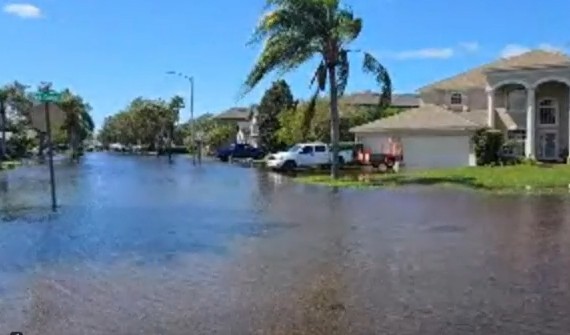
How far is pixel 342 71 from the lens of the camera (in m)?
35.1

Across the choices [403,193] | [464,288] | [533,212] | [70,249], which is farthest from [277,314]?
[403,193]

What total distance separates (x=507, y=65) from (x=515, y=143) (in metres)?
4.81

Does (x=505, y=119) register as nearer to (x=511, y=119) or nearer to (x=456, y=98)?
(x=511, y=119)

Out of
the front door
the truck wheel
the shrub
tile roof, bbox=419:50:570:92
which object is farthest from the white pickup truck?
the front door

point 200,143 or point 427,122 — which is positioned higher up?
point 427,122

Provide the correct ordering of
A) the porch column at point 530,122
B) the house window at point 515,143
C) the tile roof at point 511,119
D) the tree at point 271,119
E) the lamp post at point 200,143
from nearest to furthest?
the house window at point 515,143
the porch column at point 530,122
the tile roof at point 511,119
the lamp post at point 200,143
the tree at point 271,119

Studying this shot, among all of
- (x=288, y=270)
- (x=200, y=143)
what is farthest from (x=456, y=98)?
(x=288, y=270)

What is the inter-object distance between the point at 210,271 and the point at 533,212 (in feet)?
35.8

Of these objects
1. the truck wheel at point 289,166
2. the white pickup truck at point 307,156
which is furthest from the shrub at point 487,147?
the truck wheel at point 289,166

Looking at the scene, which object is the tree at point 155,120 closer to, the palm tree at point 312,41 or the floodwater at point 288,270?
the palm tree at point 312,41

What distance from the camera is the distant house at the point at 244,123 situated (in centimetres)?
9775

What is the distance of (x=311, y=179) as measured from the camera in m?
36.8

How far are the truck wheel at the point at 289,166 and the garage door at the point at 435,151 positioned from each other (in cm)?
680

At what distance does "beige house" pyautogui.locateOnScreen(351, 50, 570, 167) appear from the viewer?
159ft
